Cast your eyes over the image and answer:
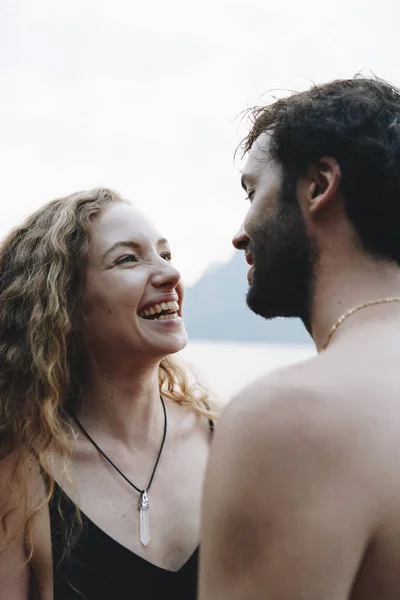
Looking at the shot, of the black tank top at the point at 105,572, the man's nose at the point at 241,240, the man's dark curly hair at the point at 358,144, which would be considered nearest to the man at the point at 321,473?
the man's dark curly hair at the point at 358,144

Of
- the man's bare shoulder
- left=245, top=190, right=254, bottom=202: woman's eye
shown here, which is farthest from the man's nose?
the man's bare shoulder

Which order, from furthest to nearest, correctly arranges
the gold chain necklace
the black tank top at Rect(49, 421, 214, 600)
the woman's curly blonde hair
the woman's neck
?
the woman's neck, the woman's curly blonde hair, the black tank top at Rect(49, 421, 214, 600), the gold chain necklace

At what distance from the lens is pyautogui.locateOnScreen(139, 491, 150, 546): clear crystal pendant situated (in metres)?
2.48

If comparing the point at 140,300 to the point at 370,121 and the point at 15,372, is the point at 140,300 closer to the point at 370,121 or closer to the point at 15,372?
the point at 15,372

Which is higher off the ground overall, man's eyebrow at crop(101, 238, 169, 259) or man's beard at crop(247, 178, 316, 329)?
man's beard at crop(247, 178, 316, 329)

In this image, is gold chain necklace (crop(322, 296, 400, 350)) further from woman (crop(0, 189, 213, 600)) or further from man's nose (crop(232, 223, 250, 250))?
woman (crop(0, 189, 213, 600))

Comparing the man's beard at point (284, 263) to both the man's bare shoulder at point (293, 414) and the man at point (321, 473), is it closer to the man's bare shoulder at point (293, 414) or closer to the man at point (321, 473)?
the man at point (321, 473)

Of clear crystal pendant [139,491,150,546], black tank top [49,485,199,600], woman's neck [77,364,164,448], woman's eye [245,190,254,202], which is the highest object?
woman's eye [245,190,254,202]

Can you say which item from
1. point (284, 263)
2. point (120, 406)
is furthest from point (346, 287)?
point (120, 406)

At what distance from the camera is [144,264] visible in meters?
2.86

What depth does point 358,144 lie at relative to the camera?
168 centimetres

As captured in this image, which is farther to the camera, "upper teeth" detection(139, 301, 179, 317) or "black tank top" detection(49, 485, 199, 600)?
"upper teeth" detection(139, 301, 179, 317)

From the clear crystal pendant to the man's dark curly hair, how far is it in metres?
1.43

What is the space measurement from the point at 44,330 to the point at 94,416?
1.35 feet
